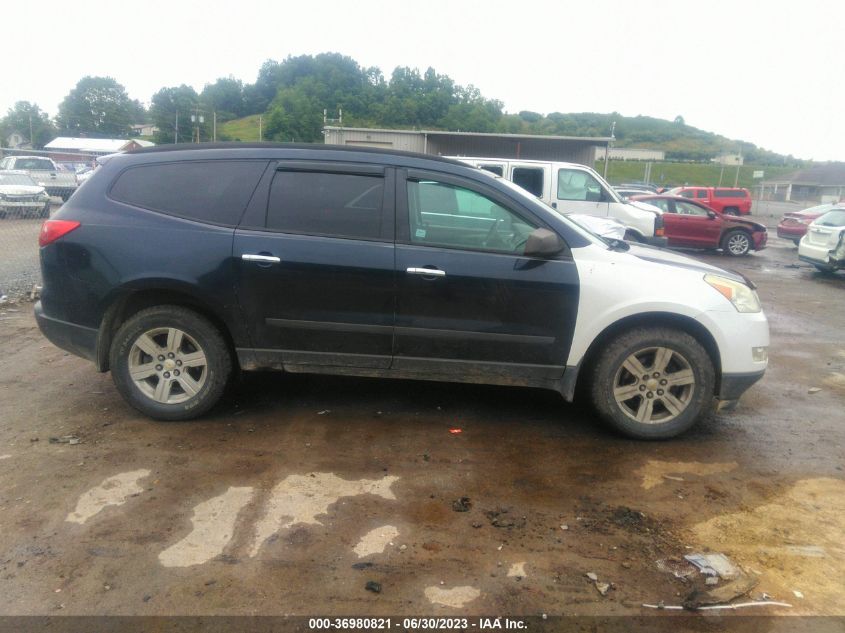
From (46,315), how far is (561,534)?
3.68 meters

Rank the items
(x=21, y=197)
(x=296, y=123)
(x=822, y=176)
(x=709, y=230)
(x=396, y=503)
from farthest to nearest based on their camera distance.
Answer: (x=822, y=176)
(x=296, y=123)
(x=709, y=230)
(x=21, y=197)
(x=396, y=503)

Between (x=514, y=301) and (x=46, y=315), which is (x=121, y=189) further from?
(x=514, y=301)

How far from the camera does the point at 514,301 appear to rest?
4.21 m

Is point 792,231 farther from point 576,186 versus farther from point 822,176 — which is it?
point 822,176

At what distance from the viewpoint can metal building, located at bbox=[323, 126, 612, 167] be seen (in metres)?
20.9

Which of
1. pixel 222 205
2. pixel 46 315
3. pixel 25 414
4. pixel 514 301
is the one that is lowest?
pixel 25 414

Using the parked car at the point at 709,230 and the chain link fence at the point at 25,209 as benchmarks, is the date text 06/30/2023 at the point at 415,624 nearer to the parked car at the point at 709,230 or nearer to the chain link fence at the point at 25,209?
the chain link fence at the point at 25,209

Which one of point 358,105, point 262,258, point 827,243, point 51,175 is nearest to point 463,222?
point 262,258

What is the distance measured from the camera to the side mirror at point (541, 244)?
4125 mm

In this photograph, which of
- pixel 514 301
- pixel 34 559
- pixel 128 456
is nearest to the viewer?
pixel 34 559

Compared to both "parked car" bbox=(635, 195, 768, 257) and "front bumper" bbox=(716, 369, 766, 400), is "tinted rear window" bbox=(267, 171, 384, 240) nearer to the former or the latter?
"front bumper" bbox=(716, 369, 766, 400)

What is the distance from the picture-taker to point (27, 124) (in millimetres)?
70438

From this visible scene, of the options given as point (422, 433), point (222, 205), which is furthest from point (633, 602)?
point (222, 205)

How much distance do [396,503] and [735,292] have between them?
2677mm
